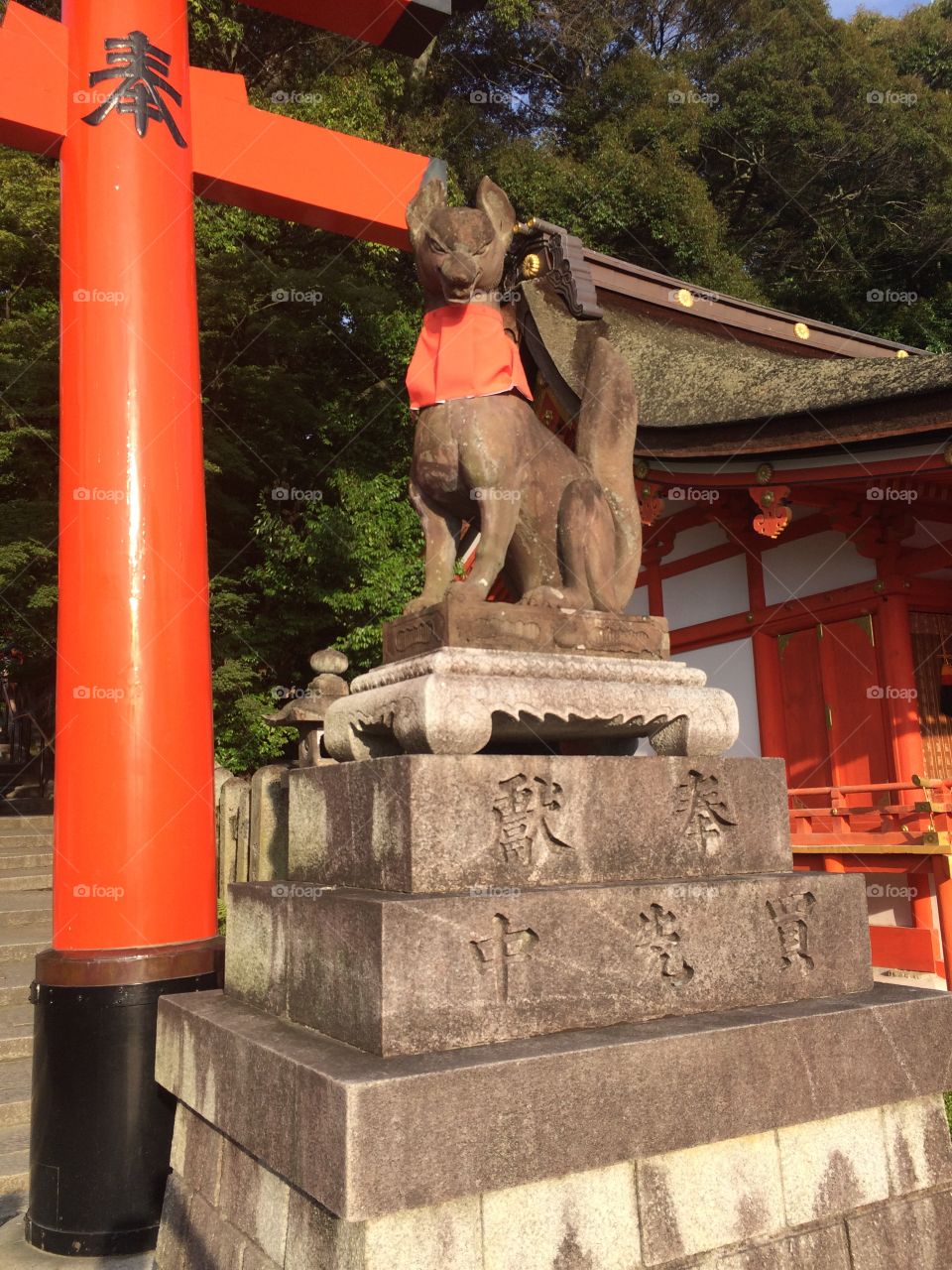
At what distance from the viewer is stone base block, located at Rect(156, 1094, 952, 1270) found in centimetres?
216

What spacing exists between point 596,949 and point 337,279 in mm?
14530

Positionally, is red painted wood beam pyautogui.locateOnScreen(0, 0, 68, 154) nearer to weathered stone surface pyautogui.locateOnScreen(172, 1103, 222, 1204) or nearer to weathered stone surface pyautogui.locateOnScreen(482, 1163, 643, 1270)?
weathered stone surface pyautogui.locateOnScreen(172, 1103, 222, 1204)

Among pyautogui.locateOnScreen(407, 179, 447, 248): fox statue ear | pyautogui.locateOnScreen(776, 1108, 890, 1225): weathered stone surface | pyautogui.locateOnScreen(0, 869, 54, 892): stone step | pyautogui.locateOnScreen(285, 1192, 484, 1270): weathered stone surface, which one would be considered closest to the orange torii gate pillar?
pyautogui.locateOnScreen(407, 179, 447, 248): fox statue ear

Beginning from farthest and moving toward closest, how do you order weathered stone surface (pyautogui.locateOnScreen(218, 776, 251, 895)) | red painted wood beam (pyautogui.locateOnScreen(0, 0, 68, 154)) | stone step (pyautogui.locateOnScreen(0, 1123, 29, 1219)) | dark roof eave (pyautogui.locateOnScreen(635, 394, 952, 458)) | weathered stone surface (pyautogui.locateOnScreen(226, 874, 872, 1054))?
1. weathered stone surface (pyautogui.locateOnScreen(218, 776, 251, 895))
2. dark roof eave (pyautogui.locateOnScreen(635, 394, 952, 458))
3. red painted wood beam (pyautogui.locateOnScreen(0, 0, 68, 154))
4. stone step (pyautogui.locateOnScreen(0, 1123, 29, 1219))
5. weathered stone surface (pyautogui.locateOnScreen(226, 874, 872, 1054))

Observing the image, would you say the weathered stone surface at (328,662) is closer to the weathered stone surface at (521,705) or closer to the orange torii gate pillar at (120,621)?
the orange torii gate pillar at (120,621)

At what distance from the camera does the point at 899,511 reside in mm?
8172

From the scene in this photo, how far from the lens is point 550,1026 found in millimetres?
2500

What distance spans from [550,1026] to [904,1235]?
122 cm

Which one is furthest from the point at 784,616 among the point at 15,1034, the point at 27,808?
the point at 27,808

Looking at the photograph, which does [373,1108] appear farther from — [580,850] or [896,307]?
[896,307]

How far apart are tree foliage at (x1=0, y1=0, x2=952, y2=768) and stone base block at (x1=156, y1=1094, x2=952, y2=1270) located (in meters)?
9.59

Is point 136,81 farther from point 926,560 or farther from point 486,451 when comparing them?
point 926,560

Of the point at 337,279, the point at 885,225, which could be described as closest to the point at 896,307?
the point at 885,225

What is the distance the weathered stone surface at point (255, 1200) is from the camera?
2.40 meters
